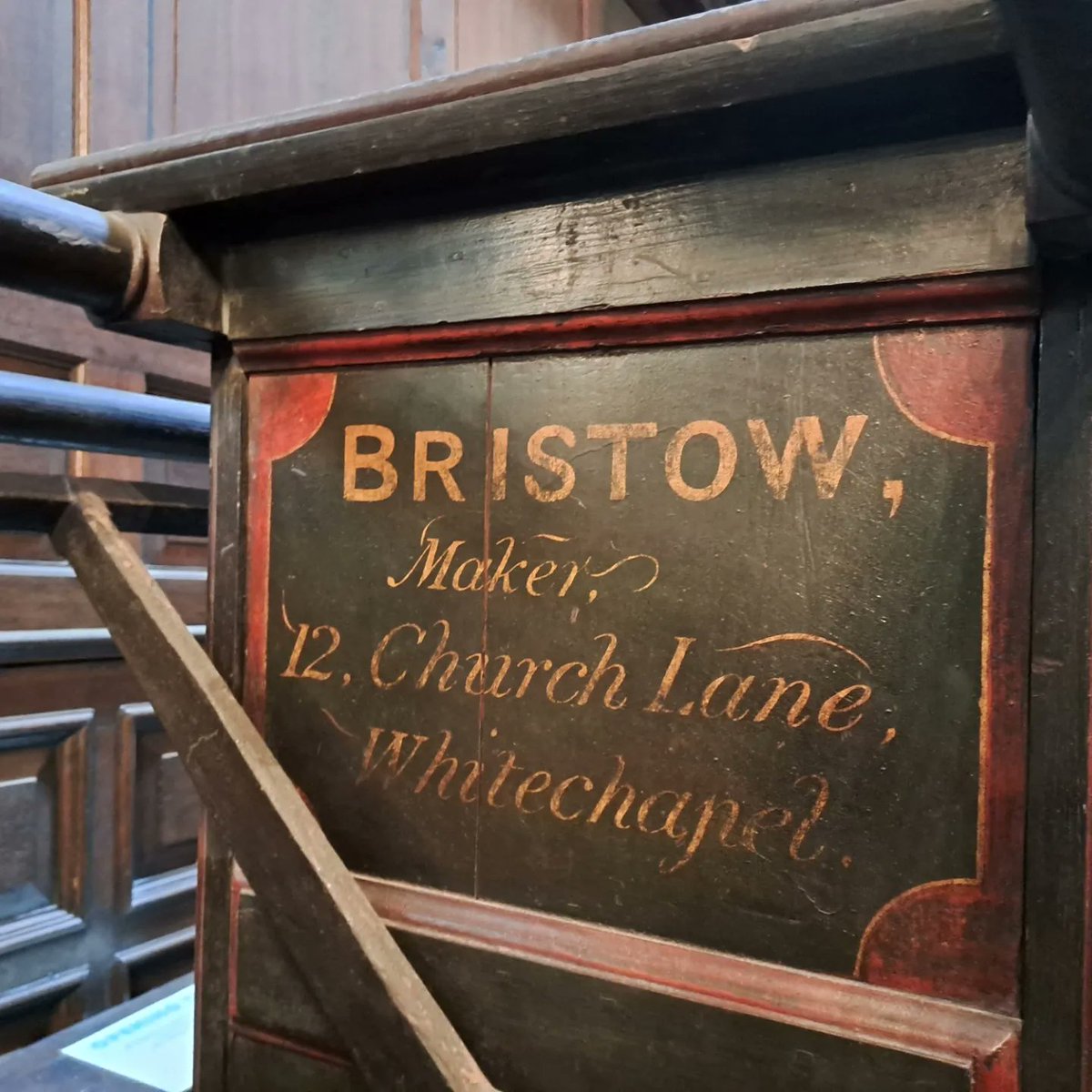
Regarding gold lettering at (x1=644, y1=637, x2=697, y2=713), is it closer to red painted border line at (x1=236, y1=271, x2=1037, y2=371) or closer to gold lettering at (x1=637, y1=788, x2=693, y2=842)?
gold lettering at (x1=637, y1=788, x2=693, y2=842)

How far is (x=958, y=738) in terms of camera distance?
63cm

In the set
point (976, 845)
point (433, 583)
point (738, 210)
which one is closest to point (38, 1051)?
point (433, 583)

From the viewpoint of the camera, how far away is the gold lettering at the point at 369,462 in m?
0.85

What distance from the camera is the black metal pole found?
74 centimetres

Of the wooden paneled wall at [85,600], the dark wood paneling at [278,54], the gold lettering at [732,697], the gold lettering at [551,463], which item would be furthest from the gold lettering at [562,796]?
the dark wood paneling at [278,54]

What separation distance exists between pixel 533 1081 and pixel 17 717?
130 cm

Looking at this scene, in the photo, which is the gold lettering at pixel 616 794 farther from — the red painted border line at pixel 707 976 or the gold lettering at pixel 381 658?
the gold lettering at pixel 381 658

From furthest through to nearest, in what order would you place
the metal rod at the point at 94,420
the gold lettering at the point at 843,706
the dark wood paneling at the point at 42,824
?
the dark wood paneling at the point at 42,824 → the metal rod at the point at 94,420 → the gold lettering at the point at 843,706

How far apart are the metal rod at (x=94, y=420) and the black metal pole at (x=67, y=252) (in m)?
0.23

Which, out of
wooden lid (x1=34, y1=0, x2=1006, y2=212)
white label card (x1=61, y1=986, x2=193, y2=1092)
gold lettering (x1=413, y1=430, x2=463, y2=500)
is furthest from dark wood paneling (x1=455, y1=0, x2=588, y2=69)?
white label card (x1=61, y1=986, x2=193, y2=1092)

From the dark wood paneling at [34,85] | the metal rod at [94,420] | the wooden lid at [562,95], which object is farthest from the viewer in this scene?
the dark wood paneling at [34,85]

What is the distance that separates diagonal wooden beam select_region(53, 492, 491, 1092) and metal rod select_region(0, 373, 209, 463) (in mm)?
147

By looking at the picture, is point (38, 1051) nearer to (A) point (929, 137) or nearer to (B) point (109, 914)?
(B) point (109, 914)

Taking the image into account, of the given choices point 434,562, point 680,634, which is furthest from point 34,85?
point 680,634
